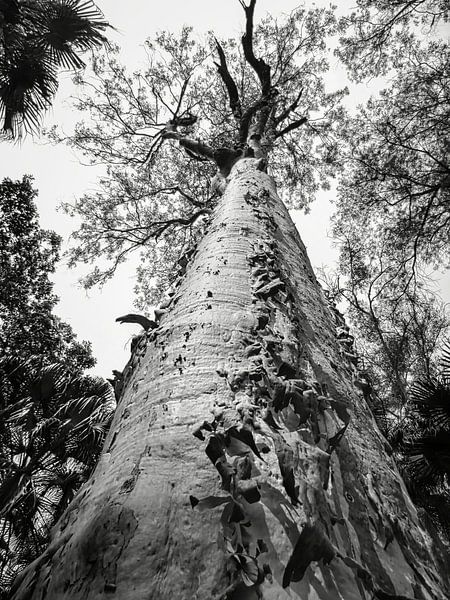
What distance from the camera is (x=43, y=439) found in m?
4.52

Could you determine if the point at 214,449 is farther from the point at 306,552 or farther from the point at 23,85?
the point at 23,85

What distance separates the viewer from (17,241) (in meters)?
8.30

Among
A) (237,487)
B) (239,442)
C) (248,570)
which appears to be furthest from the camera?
(239,442)

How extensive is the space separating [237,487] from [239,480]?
0.04 ft

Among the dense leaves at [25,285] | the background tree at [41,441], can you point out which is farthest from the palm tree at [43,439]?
the dense leaves at [25,285]

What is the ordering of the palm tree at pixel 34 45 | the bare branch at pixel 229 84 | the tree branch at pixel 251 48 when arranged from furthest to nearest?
the bare branch at pixel 229 84, the tree branch at pixel 251 48, the palm tree at pixel 34 45

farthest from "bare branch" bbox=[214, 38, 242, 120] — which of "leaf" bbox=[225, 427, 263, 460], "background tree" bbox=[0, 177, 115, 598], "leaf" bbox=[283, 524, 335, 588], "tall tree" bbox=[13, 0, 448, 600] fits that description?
"leaf" bbox=[283, 524, 335, 588]

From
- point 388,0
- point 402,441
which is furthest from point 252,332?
point 388,0

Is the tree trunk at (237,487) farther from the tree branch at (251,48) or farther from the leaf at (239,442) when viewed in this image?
the tree branch at (251,48)

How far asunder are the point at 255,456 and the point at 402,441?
17.3 feet

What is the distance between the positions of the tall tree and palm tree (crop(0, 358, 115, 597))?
3.76 meters

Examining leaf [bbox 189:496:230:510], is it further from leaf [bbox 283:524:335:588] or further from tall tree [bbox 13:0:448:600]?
leaf [bbox 283:524:335:588]

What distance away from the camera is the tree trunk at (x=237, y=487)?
21.7 inches

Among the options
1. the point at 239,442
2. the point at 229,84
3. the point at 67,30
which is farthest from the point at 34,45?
the point at 239,442
